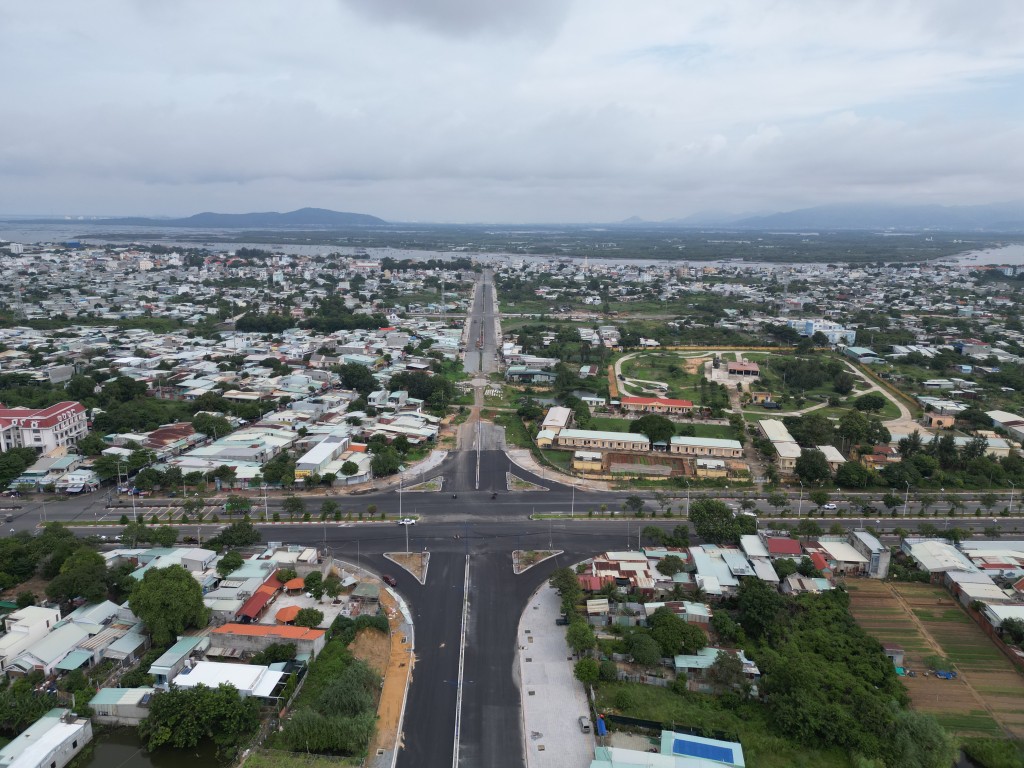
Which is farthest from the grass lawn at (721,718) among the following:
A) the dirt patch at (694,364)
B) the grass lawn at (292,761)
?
the dirt patch at (694,364)

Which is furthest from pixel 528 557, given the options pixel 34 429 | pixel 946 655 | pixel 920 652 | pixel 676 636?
pixel 34 429

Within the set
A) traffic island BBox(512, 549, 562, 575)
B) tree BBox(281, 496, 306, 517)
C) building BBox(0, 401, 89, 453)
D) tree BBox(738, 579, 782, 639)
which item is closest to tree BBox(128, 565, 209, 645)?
tree BBox(281, 496, 306, 517)

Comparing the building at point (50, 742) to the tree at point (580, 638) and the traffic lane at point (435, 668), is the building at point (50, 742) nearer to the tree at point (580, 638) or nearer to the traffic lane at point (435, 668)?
the traffic lane at point (435, 668)

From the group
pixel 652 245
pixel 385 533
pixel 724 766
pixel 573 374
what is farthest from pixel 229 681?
pixel 652 245

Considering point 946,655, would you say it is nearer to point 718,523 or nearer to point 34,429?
point 718,523

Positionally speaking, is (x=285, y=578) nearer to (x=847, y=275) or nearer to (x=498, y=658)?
(x=498, y=658)

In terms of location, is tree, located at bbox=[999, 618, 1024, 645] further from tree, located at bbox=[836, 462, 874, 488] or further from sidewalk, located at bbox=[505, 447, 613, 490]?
sidewalk, located at bbox=[505, 447, 613, 490]
